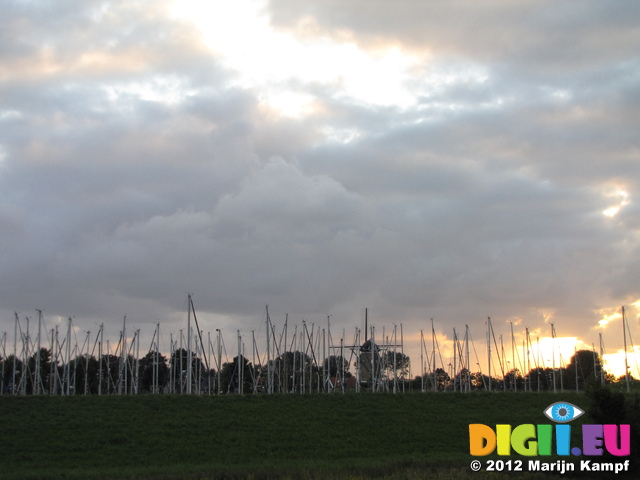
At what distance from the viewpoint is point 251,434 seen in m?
55.9

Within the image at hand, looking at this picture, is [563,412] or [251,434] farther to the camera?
[251,434]

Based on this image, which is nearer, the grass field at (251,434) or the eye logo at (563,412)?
the grass field at (251,434)

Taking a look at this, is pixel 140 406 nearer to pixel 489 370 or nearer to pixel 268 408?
pixel 268 408

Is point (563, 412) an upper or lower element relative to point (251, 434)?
upper

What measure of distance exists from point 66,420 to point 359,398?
25535 millimetres

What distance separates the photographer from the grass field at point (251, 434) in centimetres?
4379

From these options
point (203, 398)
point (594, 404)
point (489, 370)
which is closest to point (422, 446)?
→ point (594, 404)

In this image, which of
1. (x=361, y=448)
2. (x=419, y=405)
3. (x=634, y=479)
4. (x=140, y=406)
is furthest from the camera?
(x=419, y=405)

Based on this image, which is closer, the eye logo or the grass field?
the grass field

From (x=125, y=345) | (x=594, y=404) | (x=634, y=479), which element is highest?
(x=125, y=345)

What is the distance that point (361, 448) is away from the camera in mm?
53938

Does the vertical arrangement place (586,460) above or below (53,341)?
below

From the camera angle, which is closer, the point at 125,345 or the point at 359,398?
the point at 359,398

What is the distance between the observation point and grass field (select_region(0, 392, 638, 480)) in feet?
144
